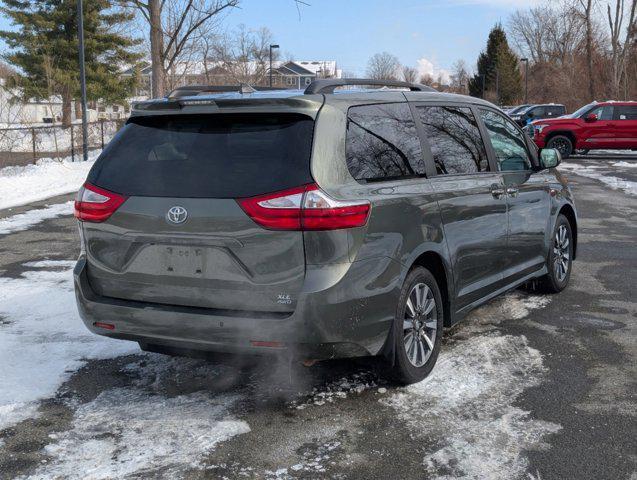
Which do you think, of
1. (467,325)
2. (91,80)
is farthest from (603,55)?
(467,325)

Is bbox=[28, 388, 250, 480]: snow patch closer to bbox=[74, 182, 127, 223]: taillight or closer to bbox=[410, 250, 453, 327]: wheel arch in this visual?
bbox=[74, 182, 127, 223]: taillight

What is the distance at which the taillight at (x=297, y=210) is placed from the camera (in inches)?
145

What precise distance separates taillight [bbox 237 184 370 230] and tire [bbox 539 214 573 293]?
3319mm

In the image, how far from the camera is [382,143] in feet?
14.1

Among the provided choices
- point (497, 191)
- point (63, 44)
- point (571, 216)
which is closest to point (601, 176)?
point (571, 216)

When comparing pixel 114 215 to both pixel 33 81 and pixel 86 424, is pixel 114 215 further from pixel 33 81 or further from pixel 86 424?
pixel 33 81

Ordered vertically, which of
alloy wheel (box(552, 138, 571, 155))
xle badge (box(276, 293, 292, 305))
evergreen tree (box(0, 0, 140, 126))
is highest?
evergreen tree (box(0, 0, 140, 126))

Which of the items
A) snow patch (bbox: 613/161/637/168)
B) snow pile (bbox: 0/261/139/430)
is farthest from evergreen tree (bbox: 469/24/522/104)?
snow pile (bbox: 0/261/139/430)

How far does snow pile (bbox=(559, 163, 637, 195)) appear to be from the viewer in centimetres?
1631

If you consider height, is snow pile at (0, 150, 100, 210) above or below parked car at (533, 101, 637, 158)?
below

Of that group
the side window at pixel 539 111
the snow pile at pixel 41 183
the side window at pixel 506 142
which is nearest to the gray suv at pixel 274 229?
the side window at pixel 506 142

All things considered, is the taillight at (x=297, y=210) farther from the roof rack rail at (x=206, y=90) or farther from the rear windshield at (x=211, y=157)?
Result: the roof rack rail at (x=206, y=90)

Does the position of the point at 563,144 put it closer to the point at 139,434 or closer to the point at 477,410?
the point at 477,410

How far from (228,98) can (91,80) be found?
143ft
